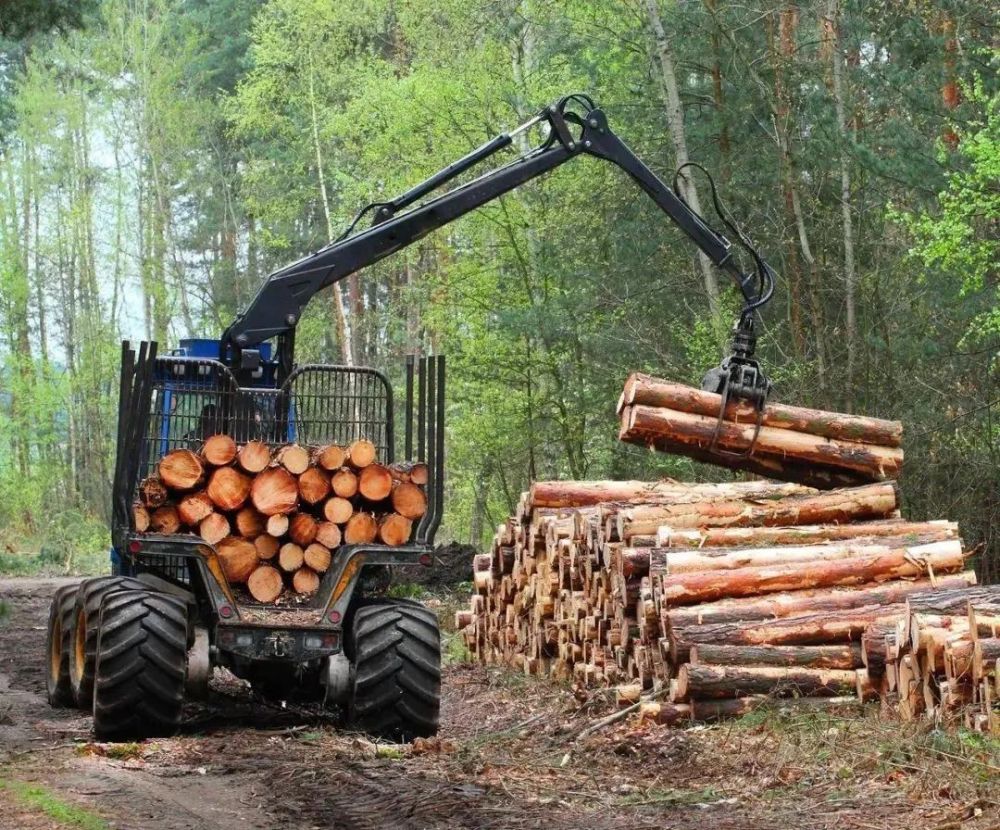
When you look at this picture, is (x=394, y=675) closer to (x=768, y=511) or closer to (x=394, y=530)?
(x=394, y=530)

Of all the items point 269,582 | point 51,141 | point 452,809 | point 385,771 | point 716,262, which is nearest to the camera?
point 452,809

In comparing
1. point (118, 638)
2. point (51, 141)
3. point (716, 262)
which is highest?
point (51, 141)

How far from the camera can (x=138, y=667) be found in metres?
9.06

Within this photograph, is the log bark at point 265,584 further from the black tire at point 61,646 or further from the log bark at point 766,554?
the log bark at point 766,554

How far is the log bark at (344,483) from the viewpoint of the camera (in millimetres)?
9750

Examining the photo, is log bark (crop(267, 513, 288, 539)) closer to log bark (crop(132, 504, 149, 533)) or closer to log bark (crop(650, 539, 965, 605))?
log bark (crop(132, 504, 149, 533))

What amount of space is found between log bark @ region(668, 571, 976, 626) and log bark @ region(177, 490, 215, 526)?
10.8ft

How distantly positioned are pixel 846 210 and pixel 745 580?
10.7m

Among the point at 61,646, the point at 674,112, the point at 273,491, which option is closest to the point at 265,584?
the point at 273,491

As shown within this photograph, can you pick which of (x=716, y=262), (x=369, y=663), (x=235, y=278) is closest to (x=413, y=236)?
(x=716, y=262)

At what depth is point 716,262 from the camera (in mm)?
13062

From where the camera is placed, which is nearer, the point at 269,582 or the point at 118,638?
the point at 118,638

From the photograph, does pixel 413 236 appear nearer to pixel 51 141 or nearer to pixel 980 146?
pixel 980 146

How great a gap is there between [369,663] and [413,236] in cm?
409
